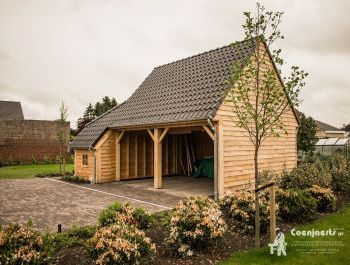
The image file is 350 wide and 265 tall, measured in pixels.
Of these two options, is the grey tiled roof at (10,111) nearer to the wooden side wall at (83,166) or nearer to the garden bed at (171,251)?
the wooden side wall at (83,166)

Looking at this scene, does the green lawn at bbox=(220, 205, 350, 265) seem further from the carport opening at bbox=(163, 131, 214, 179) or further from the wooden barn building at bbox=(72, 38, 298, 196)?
the carport opening at bbox=(163, 131, 214, 179)

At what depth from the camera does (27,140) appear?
29.9 m

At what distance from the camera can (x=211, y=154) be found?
18.9 meters

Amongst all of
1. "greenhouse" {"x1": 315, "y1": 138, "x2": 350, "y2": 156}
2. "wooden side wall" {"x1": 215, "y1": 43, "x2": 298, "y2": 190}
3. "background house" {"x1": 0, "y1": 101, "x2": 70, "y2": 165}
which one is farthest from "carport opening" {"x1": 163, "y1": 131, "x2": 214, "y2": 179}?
"background house" {"x1": 0, "y1": 101, "x2": 70, "y2": 165}

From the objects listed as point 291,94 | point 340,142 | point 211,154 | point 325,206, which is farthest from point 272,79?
point 340,142

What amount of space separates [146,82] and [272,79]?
13497 millimetres

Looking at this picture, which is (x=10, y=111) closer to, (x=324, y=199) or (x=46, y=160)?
(x=46, y=160)

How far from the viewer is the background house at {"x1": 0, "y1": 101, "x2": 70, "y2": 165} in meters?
28.6

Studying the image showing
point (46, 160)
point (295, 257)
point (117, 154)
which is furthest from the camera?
point (46, 160)

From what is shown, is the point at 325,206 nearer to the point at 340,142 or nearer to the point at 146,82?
the point at 146,82

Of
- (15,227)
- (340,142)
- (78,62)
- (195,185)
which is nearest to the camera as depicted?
(15,227)

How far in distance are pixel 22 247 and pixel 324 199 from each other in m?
8.20

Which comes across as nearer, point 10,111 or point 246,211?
point 246,211

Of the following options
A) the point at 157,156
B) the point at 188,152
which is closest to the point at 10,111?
the point at 188,152
